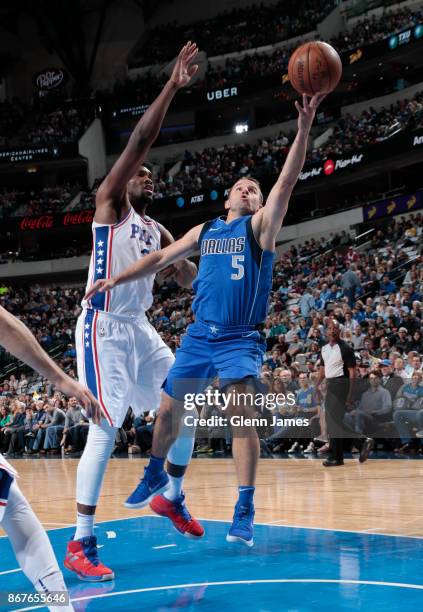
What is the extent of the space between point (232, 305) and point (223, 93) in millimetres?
32074

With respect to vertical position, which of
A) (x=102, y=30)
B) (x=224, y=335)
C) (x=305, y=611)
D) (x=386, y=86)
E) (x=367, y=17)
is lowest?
(x=305, y=611)

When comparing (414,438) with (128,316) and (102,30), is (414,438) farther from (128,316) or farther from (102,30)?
Answer: (102,30)

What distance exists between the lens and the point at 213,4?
40.6 m

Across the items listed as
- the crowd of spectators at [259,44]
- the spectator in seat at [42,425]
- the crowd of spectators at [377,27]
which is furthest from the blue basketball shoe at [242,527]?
the crowd of spectators at [377,27]

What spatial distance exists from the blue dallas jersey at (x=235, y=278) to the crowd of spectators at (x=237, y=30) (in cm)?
3274

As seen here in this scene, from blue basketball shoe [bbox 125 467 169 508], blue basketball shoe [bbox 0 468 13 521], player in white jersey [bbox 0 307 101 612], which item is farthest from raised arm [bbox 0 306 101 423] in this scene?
blue basketball shoe [bbox 125 467 169 508]

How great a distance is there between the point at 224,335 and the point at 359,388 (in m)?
7.00

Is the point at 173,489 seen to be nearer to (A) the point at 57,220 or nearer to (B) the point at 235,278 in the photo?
(B) the point at 235,278

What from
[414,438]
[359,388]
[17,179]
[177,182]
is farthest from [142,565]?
[17,179]

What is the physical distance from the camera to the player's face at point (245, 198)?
4984 mm

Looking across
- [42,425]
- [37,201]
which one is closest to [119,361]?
[42,425]

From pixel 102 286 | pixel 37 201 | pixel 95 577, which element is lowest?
pixel 95 577

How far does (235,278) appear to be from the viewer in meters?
4.79

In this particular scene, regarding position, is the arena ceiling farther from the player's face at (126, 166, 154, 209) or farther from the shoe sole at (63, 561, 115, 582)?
the shoe sole at (63, 561, 115, 582)
